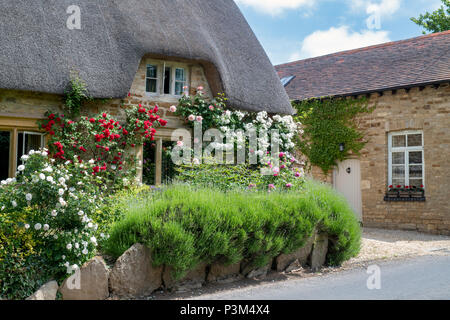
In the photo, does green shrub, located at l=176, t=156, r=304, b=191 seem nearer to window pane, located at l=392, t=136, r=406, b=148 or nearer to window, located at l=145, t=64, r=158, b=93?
window, located at l=145, t=64, r=158, b=93

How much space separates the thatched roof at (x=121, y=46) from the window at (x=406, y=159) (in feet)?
12.6

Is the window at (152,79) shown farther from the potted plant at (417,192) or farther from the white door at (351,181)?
the potted plant at (417,192)

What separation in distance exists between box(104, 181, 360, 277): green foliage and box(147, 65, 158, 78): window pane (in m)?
3.83

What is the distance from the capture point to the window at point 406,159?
39.1ft

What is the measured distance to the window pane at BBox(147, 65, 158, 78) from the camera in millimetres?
9062

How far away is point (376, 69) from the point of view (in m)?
13.9

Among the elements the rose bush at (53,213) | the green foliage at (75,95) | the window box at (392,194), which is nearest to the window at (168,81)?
the green foliage at (75,95)

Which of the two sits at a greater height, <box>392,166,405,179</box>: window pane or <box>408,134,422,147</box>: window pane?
<box>408,134,422,147</box>: window pane

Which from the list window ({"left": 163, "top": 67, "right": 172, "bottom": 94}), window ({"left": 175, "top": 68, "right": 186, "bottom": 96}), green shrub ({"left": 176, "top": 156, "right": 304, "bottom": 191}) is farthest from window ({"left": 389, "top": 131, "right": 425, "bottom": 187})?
window ({"left": 163, "top": 67, "right": 172, "bottom": 94})

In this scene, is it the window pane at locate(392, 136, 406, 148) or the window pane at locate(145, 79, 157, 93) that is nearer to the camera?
the window pane at locate(145, 79, 157, 93)

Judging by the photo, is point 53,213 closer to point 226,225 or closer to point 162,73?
point 226,225

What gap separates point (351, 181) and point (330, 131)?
1.63 meters
